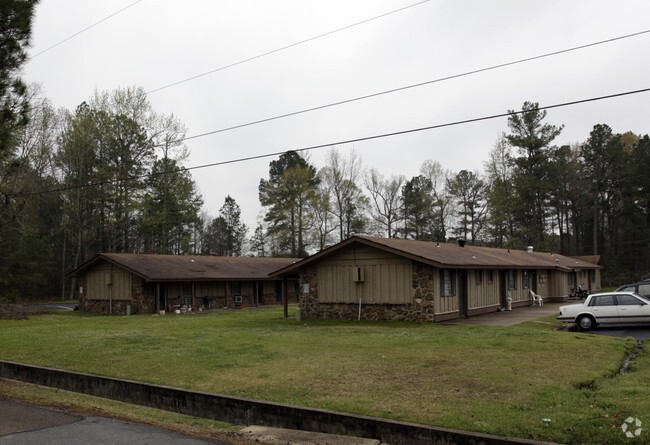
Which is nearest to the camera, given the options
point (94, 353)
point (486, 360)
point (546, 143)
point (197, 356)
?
point (486, 360)

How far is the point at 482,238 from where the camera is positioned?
2325 inches

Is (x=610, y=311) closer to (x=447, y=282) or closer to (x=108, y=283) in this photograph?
(x=447, y=282)

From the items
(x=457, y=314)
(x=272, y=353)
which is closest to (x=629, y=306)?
(x=457, y=314)

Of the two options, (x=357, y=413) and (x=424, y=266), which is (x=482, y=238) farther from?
(x=357, y=413)

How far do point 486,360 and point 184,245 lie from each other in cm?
4666

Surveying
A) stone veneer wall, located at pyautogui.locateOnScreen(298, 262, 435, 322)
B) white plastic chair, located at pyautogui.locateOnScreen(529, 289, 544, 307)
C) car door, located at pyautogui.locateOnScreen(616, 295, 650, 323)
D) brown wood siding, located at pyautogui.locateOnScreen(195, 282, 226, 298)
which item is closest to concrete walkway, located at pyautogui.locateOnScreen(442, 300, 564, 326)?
stone veneer wall, located at pyautogui.locateOnScreen(298, 262, 435, 322)

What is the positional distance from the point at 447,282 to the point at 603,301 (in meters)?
5.98

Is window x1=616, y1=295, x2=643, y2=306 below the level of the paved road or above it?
above

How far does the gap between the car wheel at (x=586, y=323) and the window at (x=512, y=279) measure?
32.7ft

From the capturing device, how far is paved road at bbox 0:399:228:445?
7099mm

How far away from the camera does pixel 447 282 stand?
22422 millimetres

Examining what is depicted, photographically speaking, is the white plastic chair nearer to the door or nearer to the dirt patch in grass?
the door

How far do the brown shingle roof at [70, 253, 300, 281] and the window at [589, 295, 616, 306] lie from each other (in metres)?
20.4

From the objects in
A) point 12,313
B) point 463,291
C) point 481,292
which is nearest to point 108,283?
point 12,313
